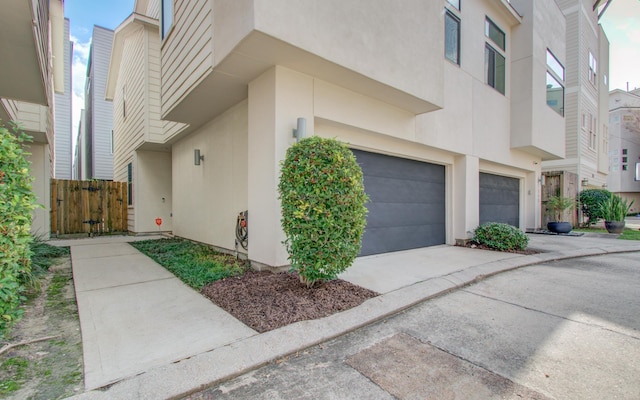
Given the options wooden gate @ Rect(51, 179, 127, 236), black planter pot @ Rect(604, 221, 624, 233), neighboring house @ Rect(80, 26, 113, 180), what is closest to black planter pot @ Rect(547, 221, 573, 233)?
black planter pot @ Rect(604, 221, 624, 233)

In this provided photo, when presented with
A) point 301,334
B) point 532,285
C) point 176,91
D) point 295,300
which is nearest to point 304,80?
point 176,91

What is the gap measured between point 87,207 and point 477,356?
11.9 m

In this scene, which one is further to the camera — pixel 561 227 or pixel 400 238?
pixel 561 227

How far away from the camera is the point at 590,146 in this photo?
49.5ft

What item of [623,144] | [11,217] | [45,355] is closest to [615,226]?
[45,355]

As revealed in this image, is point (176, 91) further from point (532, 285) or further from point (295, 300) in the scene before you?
point (532, 285)

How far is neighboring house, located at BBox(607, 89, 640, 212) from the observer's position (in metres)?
22.4

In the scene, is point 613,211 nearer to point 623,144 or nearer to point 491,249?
point 491,249

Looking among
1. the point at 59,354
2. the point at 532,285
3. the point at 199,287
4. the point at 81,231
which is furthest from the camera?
the point at 81,231

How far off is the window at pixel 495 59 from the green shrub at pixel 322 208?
736 cm

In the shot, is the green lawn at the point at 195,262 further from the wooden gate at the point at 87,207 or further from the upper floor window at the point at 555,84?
the upper floor window at the point at 555,84

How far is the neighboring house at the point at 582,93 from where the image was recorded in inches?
540

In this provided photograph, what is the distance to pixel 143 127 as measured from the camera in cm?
877

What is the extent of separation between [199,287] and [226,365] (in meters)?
1.95
